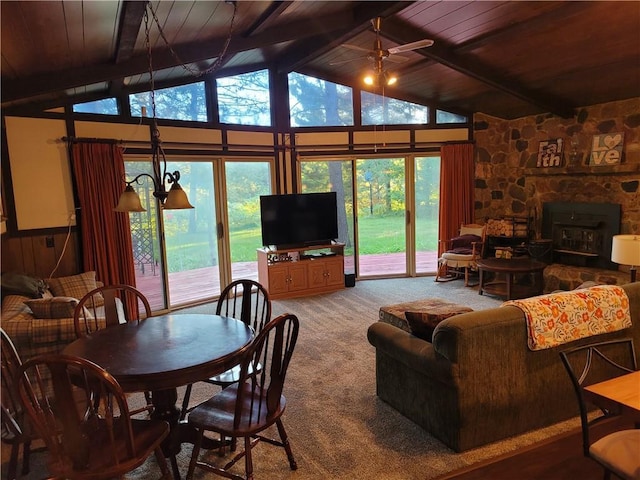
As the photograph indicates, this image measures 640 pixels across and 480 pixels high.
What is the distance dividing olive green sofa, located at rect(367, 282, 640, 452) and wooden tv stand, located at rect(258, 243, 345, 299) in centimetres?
339

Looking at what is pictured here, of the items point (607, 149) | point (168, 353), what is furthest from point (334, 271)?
point (168, 353)

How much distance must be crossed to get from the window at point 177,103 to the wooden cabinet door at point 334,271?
8.79 feet

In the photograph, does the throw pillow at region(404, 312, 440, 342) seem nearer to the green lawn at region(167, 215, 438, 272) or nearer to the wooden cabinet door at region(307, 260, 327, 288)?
the wooden cabinet door at region(307, 260, 327, 288)

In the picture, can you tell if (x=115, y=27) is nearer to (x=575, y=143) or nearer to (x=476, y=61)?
(x=476, y=61)

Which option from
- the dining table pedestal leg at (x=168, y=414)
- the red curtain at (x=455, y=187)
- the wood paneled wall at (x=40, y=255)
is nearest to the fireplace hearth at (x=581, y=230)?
the red curtain at (x=455, y=187)

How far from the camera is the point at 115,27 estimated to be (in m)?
3.14

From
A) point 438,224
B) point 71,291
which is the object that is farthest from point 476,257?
point 71,291

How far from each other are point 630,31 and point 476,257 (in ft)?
10.9

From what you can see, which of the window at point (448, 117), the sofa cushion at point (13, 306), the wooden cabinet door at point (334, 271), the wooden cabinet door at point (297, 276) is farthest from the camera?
the window at point (448, 117)

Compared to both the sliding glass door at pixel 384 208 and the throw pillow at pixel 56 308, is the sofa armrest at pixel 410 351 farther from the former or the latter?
the sliding glass door at pixel 384 208

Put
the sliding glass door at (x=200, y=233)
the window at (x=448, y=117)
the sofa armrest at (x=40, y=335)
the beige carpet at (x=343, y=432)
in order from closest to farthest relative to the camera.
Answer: the beige carpet at (x=343, y=432)
the sofa armrest at (x=40, y=335)
the sliding glass door at (x=200, y=233)
the window at (x=448, y=117)

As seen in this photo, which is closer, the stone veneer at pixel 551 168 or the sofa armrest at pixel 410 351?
the sofa armrest at pixel 410 351

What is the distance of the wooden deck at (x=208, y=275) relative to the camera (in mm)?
5621

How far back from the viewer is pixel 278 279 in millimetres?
6168
